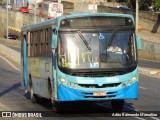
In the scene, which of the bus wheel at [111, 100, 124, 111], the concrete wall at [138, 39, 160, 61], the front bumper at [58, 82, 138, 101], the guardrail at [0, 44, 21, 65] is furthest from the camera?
the concrete wall at [138, 39, 160, 61]

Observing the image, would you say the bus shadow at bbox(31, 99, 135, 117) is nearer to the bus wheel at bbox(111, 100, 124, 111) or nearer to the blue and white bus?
the bus wheel at bbox(111, 100, 124, 111)

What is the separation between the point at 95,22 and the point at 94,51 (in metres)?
0.84

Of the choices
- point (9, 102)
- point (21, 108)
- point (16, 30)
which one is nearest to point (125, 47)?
point (21, 108)

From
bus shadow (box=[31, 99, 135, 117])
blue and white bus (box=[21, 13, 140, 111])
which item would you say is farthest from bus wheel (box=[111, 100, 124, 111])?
blue and white bus (box=[21, 13, 140, 111])

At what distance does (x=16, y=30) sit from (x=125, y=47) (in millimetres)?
88458

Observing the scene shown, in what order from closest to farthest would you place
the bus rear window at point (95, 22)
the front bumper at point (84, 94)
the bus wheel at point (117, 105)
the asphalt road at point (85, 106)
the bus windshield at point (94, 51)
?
the front bumper at point (84, 94)
the bus windshield at point (94, 51)
the bus rear window at point (95, 22)
the asphalt road at point (85, 106)
the bus wheel at point (117, 105)

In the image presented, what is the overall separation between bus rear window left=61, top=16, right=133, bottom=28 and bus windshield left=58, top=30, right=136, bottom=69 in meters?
0.23

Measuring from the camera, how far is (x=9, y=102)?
21328 mm

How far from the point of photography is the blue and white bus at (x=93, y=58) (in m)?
15.8

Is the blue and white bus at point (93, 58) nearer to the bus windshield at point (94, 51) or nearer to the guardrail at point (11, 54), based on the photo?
the bus windshield at point (94, 51)

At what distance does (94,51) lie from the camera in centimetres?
1599

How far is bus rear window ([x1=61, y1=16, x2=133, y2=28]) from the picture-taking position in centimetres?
1612

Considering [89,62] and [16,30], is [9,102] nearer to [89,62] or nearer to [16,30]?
[89,62]

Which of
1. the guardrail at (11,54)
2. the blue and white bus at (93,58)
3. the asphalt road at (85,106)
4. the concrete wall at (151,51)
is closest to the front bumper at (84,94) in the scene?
the blue and white bus at (93,58)
